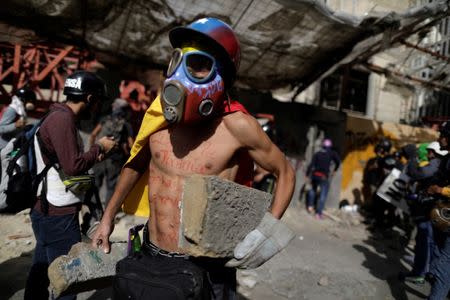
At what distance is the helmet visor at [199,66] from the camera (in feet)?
5.55

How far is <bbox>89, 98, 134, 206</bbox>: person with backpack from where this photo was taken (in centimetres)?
528

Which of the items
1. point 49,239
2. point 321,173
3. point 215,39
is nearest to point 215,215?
point 215,39

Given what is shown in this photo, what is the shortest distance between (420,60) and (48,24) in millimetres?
9099

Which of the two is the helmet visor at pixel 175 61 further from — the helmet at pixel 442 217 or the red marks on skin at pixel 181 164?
the helmet at pixel 442 217

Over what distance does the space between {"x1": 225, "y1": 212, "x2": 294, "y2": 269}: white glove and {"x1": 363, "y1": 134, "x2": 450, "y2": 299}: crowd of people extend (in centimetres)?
223

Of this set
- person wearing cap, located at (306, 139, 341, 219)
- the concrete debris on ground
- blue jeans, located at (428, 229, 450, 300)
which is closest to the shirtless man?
blue jeans, located at (428, 229, 450, 300)

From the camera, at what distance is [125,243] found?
2082 mm

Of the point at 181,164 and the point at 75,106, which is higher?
the point at 75,106

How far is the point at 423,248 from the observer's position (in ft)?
14.4

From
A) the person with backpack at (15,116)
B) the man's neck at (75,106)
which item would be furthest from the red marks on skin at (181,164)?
the person with backpack at (15,116)

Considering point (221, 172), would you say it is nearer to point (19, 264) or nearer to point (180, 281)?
point (180, 281)

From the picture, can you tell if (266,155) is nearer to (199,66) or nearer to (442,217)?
(199,66)

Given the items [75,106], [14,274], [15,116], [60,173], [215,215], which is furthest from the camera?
[15,116]

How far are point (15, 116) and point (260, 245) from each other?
4.06 metres
